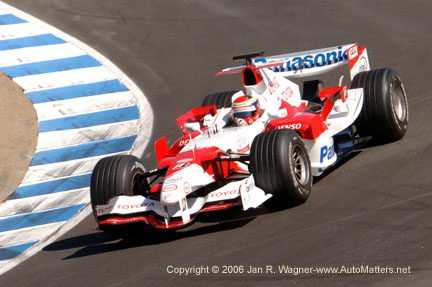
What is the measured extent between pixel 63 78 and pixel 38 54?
121 cm

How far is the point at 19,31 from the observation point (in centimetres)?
2012

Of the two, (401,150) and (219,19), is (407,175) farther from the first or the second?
(219,19)

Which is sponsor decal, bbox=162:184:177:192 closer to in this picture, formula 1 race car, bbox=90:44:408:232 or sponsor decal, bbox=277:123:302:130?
formula 1 race car, bbox=90:44:408:232

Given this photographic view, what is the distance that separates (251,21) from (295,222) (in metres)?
10.2

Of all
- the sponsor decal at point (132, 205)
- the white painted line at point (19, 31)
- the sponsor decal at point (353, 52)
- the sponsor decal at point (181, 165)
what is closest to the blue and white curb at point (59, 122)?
the white painted line at point (19, 31)

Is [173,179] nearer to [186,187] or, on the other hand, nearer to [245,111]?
[186,187]

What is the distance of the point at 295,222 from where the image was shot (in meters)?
10.6

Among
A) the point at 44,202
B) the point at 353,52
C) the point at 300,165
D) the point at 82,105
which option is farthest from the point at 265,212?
the point at 82,105

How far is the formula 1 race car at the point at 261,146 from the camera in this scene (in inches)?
428

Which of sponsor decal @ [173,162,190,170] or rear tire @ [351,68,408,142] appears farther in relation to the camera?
rear tire @ [351,68,408,142]

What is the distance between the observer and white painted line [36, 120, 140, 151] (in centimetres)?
1600

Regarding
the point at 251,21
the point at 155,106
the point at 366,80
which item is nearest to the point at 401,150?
the point at 366,80

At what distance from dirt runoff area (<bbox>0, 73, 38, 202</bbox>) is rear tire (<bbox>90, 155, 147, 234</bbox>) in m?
3.25

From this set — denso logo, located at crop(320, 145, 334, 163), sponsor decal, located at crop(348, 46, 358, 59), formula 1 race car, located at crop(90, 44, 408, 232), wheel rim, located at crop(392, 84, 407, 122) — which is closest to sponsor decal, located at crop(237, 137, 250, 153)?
formula 1 race car, located at crop(90, 44, 408, 232)
